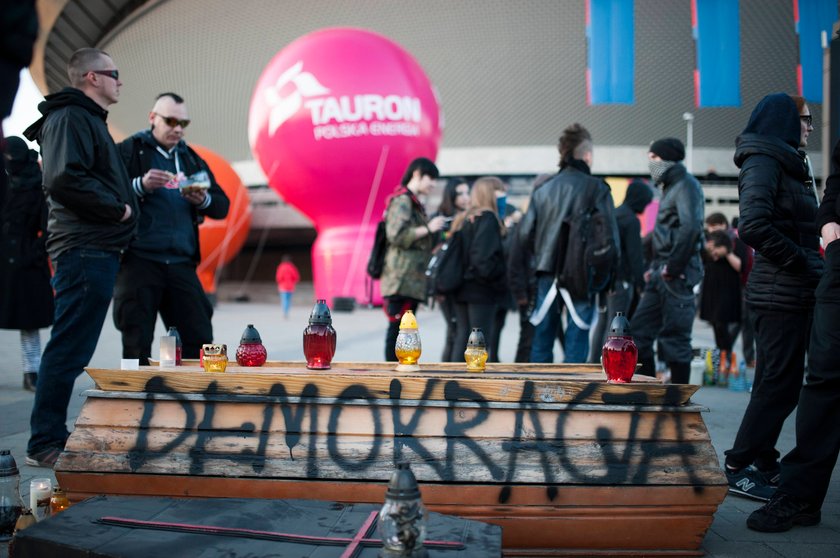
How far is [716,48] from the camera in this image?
758 centimetres

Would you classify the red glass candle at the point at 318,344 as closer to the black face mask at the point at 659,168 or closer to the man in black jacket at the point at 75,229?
the man in black jacket at the point at 75,229

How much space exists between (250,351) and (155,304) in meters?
1.11

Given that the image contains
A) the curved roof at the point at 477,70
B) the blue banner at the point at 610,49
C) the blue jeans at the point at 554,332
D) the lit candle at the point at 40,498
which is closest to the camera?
the lit candle at the point at 40,498

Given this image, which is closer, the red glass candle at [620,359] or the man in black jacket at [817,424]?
the red glass candle at [620,359]

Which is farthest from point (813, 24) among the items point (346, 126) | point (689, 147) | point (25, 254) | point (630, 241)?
point (689, 147)

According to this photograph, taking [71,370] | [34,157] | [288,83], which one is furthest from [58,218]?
[288,83]

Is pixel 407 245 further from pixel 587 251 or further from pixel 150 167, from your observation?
pixel 150 167

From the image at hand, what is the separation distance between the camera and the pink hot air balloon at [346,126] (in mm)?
15367

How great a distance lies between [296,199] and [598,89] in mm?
9967

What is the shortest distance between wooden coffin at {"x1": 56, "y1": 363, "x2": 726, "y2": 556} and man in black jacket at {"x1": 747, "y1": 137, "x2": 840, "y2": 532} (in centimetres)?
61

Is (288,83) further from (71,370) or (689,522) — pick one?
(689,522)

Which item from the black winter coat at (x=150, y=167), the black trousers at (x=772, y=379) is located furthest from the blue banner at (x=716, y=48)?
the black winter coat at (x=150, y=167)

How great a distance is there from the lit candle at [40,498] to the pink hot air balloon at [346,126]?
13.4 metres

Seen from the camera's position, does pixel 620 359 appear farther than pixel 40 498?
Yes
